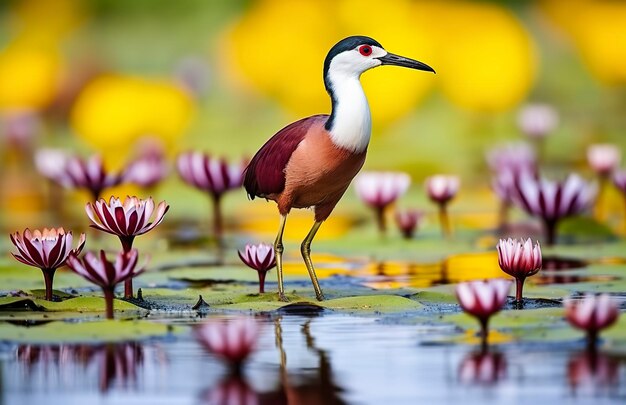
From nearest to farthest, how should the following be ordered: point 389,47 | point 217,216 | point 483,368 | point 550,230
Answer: point 483,368 → point 550,230 → point 217,216 → point 389,47

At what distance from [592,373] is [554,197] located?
427 centimetres

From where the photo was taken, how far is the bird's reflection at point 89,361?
519cm

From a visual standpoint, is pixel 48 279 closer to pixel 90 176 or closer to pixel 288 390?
pixel 288 390

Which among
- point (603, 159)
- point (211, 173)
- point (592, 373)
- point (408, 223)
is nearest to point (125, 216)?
point (592, 373)

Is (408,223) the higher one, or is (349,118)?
(349,118)

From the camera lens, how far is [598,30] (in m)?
24.7

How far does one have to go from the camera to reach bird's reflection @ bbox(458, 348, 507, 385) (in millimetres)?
5023

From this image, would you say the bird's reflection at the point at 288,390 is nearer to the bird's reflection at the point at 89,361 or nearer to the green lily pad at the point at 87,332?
the bird's reflection at the point at 89,361

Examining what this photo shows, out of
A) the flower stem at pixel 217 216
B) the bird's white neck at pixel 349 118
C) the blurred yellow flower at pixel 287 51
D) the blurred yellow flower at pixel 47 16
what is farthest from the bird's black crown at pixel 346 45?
the blurred yellow flower at pixel 47 16

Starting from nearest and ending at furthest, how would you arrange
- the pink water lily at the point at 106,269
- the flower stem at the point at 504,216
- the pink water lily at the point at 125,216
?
the pink water lily at the point at 106,269 → the pink water lily at the point at 125,216 → the flower stem at the point at 504,216

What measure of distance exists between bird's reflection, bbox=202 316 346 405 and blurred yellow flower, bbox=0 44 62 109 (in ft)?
61.8

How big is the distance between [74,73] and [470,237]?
14890 mm

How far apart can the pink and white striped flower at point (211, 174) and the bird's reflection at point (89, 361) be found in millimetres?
4357

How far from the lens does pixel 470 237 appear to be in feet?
34.7
